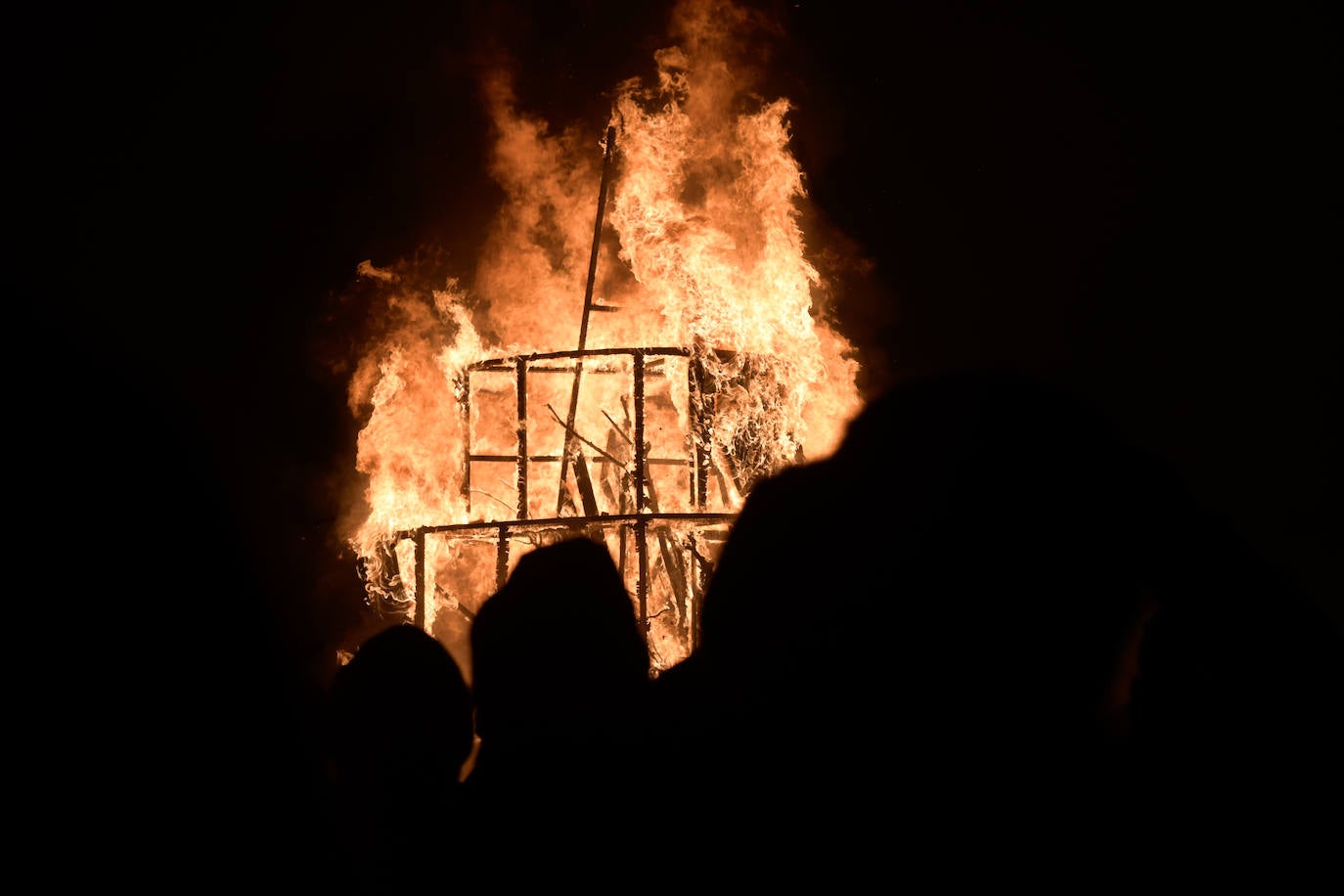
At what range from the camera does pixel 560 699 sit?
6.30 ft

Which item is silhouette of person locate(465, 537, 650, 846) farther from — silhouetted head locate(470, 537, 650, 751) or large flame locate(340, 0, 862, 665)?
large flame locate(340, 0, 862, 665)

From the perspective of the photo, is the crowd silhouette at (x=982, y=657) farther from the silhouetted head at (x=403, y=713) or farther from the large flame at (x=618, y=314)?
the large flame at (x=618, y=314)

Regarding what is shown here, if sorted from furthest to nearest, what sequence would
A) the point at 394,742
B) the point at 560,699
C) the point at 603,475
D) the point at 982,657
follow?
the point at 603,475
the point at 394,742
the point at 560,699
the point at 982,657

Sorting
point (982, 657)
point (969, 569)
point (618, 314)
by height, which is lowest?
point (982, 657)

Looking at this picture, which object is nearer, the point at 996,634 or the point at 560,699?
the point at 996,634

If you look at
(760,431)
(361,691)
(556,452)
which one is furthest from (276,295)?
(361,691)

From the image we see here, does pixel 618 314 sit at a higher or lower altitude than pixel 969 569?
higher

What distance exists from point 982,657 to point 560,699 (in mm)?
936

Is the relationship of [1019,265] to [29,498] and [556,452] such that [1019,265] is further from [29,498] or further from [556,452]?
[29,498]

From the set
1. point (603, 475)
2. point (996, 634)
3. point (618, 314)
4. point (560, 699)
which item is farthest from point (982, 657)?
point (618, 314)

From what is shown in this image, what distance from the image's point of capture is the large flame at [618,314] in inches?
384

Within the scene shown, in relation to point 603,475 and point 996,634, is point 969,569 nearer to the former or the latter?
point 996,634

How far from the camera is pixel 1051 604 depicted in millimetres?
1333

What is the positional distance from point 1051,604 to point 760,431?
26.5 ft
